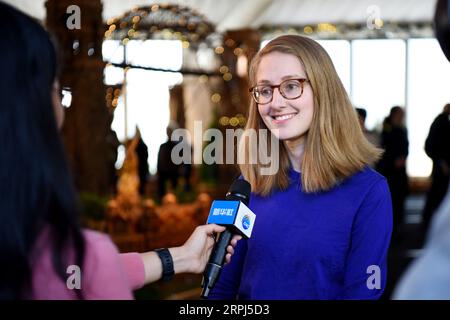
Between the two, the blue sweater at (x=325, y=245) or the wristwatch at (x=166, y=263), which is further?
the blue sweater at (x=325, y=245)

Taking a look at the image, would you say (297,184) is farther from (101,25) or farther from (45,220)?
(101,25)

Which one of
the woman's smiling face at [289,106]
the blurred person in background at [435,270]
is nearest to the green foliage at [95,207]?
the woman's smiling face at [289,106]

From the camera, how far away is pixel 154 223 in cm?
430

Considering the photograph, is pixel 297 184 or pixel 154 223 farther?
pixel 154 223

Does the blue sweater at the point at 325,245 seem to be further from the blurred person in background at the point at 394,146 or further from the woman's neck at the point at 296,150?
the blurred person in background at the point at 394,146

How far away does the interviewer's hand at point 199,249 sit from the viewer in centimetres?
140

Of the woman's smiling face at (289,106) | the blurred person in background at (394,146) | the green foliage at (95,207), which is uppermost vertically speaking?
the woman's smiling face at (289,106)

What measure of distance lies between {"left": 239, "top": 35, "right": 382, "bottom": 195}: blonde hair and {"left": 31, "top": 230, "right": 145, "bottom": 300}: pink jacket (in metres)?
0.65

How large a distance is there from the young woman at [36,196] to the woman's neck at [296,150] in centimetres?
71

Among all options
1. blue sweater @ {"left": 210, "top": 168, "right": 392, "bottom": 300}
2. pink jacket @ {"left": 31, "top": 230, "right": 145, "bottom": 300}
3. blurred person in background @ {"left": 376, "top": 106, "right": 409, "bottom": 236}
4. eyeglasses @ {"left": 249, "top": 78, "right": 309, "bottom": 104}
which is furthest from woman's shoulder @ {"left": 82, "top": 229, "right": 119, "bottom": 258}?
blurred person in background @ {"left": 376, "top": 106, "right": 409, "bottom": 236}

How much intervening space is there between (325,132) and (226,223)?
313mm

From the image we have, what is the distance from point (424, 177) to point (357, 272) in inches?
482

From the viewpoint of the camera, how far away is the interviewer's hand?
1402 mm

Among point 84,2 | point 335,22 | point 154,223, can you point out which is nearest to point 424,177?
point 335,22
